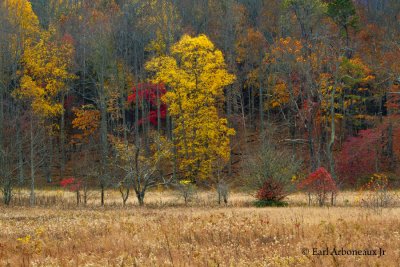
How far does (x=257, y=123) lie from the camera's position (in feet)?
164

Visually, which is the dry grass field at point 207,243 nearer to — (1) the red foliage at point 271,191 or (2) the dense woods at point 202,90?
(1) the red foliage at point 271,191

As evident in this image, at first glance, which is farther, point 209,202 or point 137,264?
point 209,202

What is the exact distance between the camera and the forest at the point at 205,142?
11.1m

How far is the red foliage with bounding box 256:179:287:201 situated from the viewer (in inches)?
974

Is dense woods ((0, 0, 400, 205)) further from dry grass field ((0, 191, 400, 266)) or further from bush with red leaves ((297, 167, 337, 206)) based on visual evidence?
dry grass field ((0, 191, 400, 266))

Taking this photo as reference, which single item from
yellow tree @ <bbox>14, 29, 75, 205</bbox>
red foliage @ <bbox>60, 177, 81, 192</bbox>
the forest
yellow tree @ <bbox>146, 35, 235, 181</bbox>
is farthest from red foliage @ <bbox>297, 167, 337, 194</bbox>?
yellow tree @ <bbox>14, 29, 75, 205</bbox>

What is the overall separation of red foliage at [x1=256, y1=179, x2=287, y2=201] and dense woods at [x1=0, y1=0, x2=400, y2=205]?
2.77 meters

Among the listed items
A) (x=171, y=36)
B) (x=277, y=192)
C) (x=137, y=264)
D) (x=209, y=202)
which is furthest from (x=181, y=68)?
(x=137, y=264)

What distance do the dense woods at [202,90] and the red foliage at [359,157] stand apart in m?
0.11

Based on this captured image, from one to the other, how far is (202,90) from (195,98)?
89 centimetres

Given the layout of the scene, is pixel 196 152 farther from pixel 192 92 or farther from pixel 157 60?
pixel 157 60

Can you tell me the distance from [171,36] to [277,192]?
79.5ft

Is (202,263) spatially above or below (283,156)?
below

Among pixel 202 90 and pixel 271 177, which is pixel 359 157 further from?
pixel 271 177
